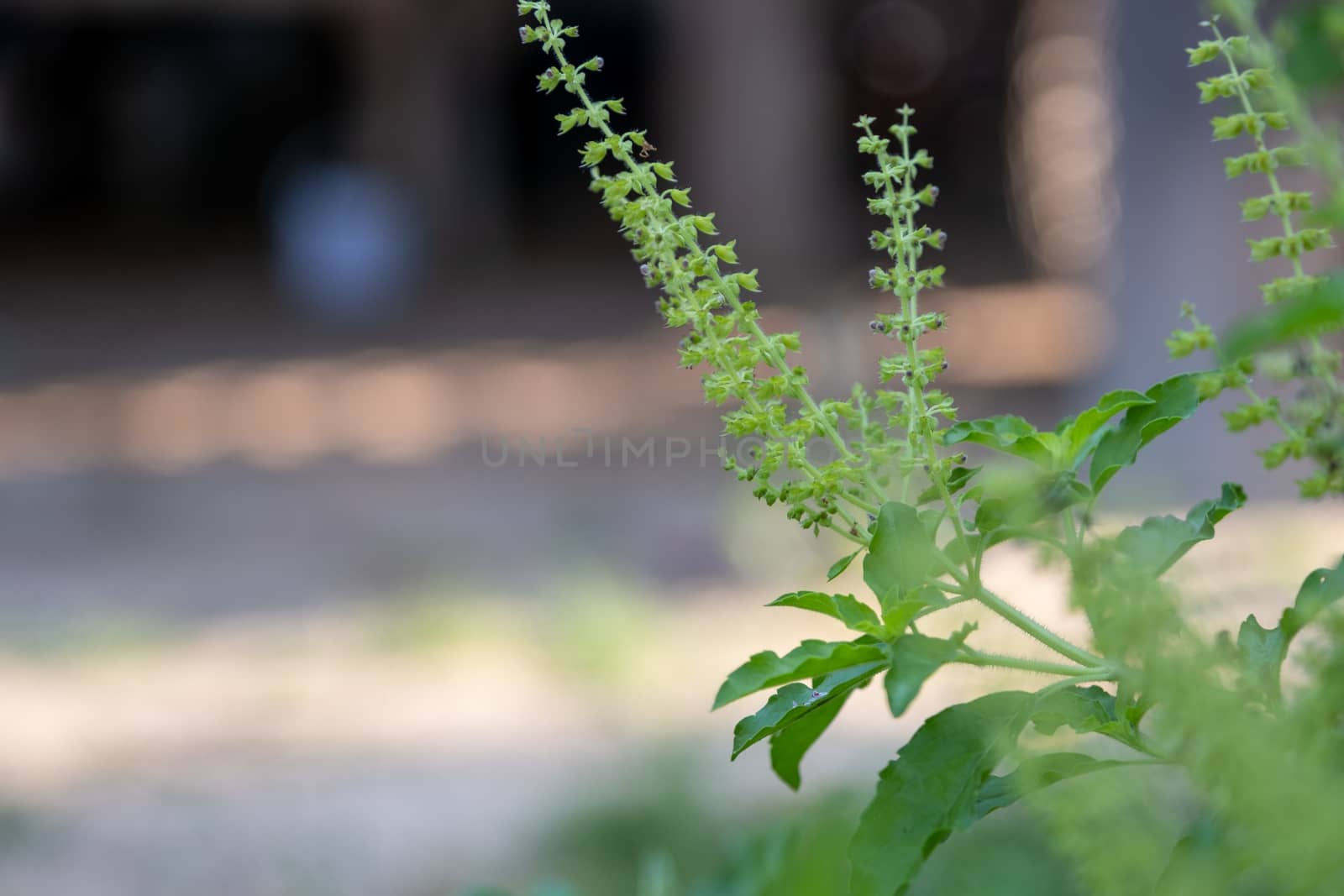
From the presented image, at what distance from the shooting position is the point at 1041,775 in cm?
73

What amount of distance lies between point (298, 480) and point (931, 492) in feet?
23.3

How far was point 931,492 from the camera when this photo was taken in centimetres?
79

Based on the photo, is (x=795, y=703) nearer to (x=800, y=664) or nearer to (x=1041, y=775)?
(x=800, y=664)

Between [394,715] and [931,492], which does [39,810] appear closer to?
[394,715]

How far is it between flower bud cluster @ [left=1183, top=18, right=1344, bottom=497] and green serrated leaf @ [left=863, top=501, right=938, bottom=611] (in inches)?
7.1

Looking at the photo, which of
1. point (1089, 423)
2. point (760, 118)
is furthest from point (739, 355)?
point (760, 118)

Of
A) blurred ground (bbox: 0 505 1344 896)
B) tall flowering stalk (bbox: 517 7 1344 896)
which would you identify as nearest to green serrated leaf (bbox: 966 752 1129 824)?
tall flowering stalk (bbox: 517 7 1344 896)

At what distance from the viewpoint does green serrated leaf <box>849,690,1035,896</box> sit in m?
0.75

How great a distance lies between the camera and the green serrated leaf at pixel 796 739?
33.2 inches

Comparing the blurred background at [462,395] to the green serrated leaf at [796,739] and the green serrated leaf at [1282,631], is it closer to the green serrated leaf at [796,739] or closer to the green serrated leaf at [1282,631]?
the green serrated leaf at [1282,631]

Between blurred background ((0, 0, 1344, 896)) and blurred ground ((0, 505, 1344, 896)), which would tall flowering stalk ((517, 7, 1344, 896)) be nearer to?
blurred background ((0, 0, 1344, 896))

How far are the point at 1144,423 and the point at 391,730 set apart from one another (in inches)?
158

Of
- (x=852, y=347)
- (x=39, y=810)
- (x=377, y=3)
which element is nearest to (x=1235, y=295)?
(x=852, y=347)

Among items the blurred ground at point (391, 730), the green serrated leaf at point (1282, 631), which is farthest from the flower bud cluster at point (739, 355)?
the blurred ground at point (391, 730)
